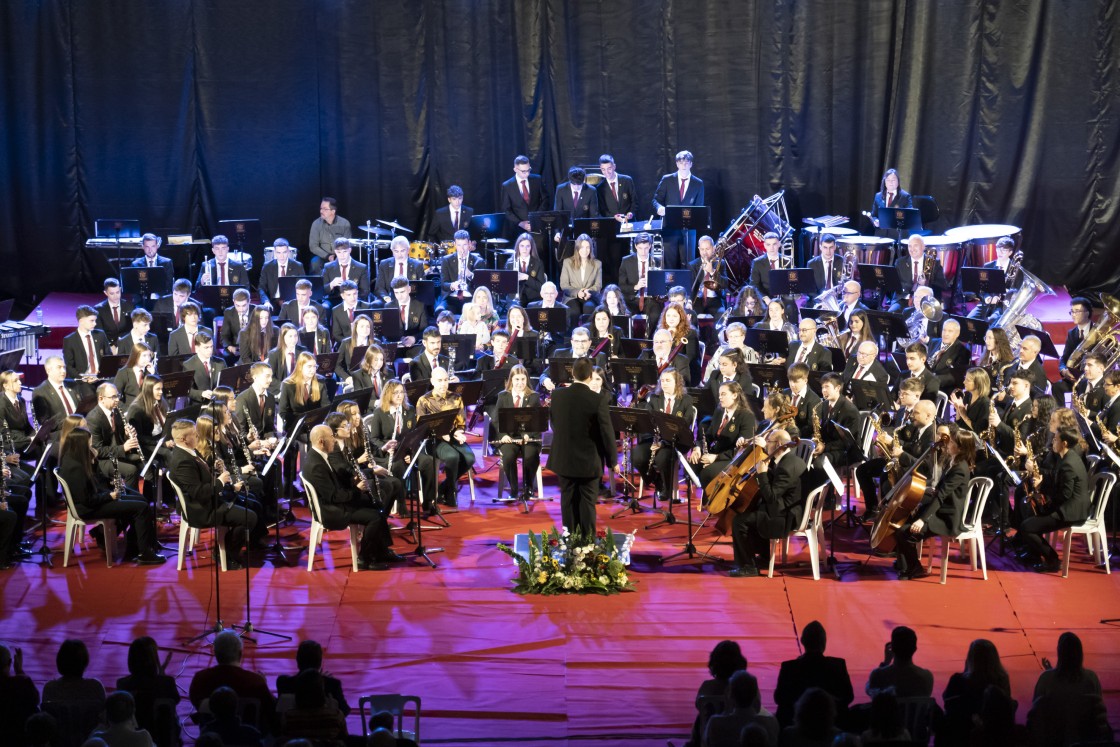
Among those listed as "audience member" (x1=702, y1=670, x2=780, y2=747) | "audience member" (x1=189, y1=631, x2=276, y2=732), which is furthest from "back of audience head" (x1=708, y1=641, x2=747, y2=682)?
"audience member" (x1=189, y1=631, x2=276, y2=732)

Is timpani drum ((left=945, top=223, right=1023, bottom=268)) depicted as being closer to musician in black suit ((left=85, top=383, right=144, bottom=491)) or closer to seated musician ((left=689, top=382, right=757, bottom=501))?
seated musician ((left=689, top=382, right=757, bottom=501))

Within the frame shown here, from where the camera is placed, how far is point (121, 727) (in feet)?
20.0

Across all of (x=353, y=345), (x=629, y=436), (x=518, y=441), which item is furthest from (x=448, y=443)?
(x=353, y=345)

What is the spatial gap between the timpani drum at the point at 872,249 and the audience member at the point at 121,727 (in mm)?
12197

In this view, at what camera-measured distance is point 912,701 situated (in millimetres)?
6438

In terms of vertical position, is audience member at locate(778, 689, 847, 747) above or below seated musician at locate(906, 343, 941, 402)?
below

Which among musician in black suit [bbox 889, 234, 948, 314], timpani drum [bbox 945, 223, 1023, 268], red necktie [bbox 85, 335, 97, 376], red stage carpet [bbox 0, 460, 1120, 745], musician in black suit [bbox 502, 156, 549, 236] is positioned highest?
musician in black suit [bbox 502, 156, 549, 236]

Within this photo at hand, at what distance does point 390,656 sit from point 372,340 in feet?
17.3

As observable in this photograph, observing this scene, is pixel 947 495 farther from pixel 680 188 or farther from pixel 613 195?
pixel 613 195

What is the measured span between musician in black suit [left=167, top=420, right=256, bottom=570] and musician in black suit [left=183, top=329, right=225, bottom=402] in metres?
2.55

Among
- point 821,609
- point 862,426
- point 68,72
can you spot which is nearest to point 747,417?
point 862,426

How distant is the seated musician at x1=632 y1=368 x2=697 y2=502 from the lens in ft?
39.1

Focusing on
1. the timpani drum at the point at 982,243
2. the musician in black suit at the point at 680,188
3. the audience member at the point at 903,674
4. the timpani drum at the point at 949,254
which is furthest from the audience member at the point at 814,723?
the musician in black suit at the point at 680,188

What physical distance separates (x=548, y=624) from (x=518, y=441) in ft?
10.3
